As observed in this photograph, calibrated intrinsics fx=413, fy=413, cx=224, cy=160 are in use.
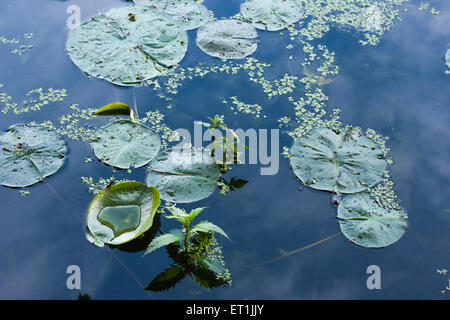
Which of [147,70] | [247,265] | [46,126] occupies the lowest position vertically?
[247,265]

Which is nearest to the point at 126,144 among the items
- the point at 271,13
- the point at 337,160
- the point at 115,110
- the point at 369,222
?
the point at 115,110

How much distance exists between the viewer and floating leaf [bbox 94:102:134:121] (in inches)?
148

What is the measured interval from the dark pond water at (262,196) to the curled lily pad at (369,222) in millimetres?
75

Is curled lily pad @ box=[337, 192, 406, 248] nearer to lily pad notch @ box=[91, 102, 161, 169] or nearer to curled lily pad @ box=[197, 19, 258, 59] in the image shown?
lily pad notch @ box=[91, 102, 161, 169]

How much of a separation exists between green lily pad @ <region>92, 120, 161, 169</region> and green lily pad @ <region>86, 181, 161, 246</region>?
1.05ft

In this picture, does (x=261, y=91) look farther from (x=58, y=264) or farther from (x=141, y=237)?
(x=58, y=264)

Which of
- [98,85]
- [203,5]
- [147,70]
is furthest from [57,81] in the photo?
[203,5]

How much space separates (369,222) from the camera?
3.18 metres

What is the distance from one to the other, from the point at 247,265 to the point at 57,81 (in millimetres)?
2694

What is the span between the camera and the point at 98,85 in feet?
13.5

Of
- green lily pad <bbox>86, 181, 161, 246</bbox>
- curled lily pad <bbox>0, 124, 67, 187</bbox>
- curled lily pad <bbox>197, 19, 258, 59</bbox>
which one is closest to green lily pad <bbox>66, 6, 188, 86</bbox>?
curled lily pad <bbox>197, 19, 258, 59</bbox>

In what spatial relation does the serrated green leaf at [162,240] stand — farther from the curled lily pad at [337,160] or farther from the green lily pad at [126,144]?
the curled lily pad at [337,160]

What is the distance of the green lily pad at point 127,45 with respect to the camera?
4.14 metres

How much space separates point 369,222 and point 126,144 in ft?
6.83
